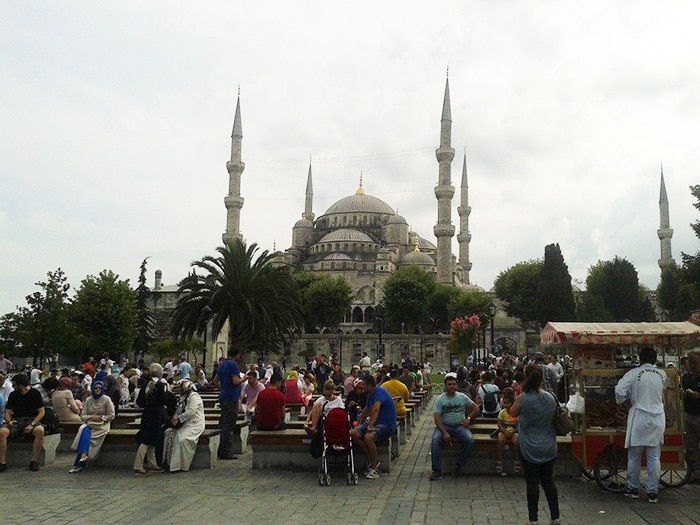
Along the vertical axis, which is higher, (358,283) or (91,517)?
(358,283)

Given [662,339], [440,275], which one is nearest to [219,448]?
[662,339]

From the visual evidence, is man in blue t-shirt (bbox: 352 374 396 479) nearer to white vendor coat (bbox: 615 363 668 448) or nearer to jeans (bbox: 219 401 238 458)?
jeans (bbox: 219 401 238 458)

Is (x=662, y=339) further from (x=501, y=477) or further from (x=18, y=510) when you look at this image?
(x=18, y=510)

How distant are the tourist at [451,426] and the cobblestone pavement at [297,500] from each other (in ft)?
0.76

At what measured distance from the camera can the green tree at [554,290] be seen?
5222 cm

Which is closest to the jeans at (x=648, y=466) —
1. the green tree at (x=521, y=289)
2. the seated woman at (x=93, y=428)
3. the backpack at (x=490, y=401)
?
the backpack at (x=490, y=401)

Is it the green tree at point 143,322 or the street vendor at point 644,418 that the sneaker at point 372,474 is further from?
the green tree at point 143,322

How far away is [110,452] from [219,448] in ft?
4.84

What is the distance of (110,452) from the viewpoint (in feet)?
28.8

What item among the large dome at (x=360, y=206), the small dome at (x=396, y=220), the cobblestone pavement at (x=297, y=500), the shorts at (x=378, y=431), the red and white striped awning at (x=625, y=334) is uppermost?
the large dome at (x=360, y=206)

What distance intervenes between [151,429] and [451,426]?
3825 mm

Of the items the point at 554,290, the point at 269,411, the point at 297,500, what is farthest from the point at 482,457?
the point at 554,290

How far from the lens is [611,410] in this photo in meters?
7.38

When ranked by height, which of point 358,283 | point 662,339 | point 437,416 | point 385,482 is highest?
point 358,283
